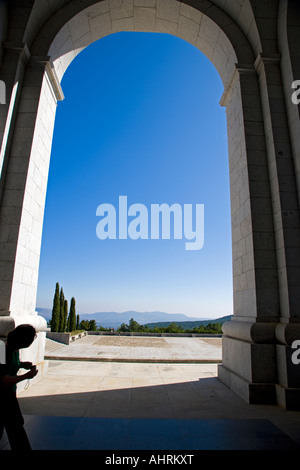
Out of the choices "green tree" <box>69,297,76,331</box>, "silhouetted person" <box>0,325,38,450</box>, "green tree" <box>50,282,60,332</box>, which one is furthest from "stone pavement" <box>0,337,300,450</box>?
"green tree" <box>69,297,76,331</box>

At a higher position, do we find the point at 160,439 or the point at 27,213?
the point at 27,213

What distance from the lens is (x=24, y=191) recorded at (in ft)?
24.3

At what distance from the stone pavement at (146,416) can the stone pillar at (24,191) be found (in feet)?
5.04

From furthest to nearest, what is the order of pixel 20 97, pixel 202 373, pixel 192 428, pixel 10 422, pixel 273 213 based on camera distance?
pixel 202 373 < pixel 20 97 < pixel 273 213 < pixel 192 428 < pixel 10 422

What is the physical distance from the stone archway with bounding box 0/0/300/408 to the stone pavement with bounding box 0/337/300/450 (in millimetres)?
859

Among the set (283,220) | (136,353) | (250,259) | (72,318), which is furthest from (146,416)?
(72,318)

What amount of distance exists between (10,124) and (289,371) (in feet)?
29.9

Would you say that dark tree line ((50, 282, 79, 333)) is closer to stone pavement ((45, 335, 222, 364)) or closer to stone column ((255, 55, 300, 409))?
stone pavement ((45, 335, 222, 364))

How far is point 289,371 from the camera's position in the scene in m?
6.20

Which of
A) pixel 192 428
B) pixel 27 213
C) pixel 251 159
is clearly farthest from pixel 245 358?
pixel 27 213

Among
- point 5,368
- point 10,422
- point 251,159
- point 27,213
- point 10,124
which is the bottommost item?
point 10,422

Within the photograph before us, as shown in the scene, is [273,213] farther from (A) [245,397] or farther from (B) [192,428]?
(B) [192,428]

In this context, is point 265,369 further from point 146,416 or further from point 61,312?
point 61,312

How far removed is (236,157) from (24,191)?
625cm
